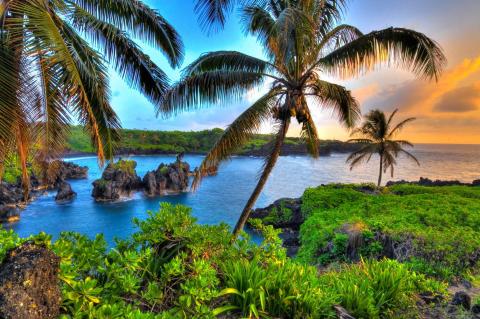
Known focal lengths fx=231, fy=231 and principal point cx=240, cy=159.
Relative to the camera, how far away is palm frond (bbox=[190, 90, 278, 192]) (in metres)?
5.62


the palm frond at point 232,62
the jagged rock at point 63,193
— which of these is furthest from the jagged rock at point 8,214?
the palm frond at point 232,62

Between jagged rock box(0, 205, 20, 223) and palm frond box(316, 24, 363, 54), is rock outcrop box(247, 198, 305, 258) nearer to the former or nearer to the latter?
palm frond box(316, 24, 363, 54)

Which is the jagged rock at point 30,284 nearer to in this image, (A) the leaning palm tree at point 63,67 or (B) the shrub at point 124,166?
(A) the leaning palm tree at point 63,67

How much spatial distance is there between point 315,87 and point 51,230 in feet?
86.0

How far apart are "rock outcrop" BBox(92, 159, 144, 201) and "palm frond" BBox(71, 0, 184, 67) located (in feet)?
85.2

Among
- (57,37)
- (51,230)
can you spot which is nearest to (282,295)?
(57,37)

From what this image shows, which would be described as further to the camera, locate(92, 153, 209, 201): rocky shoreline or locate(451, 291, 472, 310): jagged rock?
locate(92, 153, 209, 201): rocky shoreline

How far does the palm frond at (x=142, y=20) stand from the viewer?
17.4 ft

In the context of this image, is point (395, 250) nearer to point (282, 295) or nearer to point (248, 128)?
point (248, 128)

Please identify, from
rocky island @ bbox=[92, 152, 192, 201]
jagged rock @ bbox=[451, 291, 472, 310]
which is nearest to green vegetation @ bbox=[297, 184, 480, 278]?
jagged rock @ bbox=[451, 291, 472, 310]

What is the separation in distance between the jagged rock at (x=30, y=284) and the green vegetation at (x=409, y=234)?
5.74 meters

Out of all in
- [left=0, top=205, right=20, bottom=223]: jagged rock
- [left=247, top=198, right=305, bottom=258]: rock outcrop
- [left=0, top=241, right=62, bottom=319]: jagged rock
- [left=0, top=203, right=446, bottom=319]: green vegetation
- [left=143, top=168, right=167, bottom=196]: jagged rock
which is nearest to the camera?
[left=0, top=241, right=62, bottom=319]: jagged rock

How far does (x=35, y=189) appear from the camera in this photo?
31094 mm

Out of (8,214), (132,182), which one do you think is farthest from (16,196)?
(132,182)
